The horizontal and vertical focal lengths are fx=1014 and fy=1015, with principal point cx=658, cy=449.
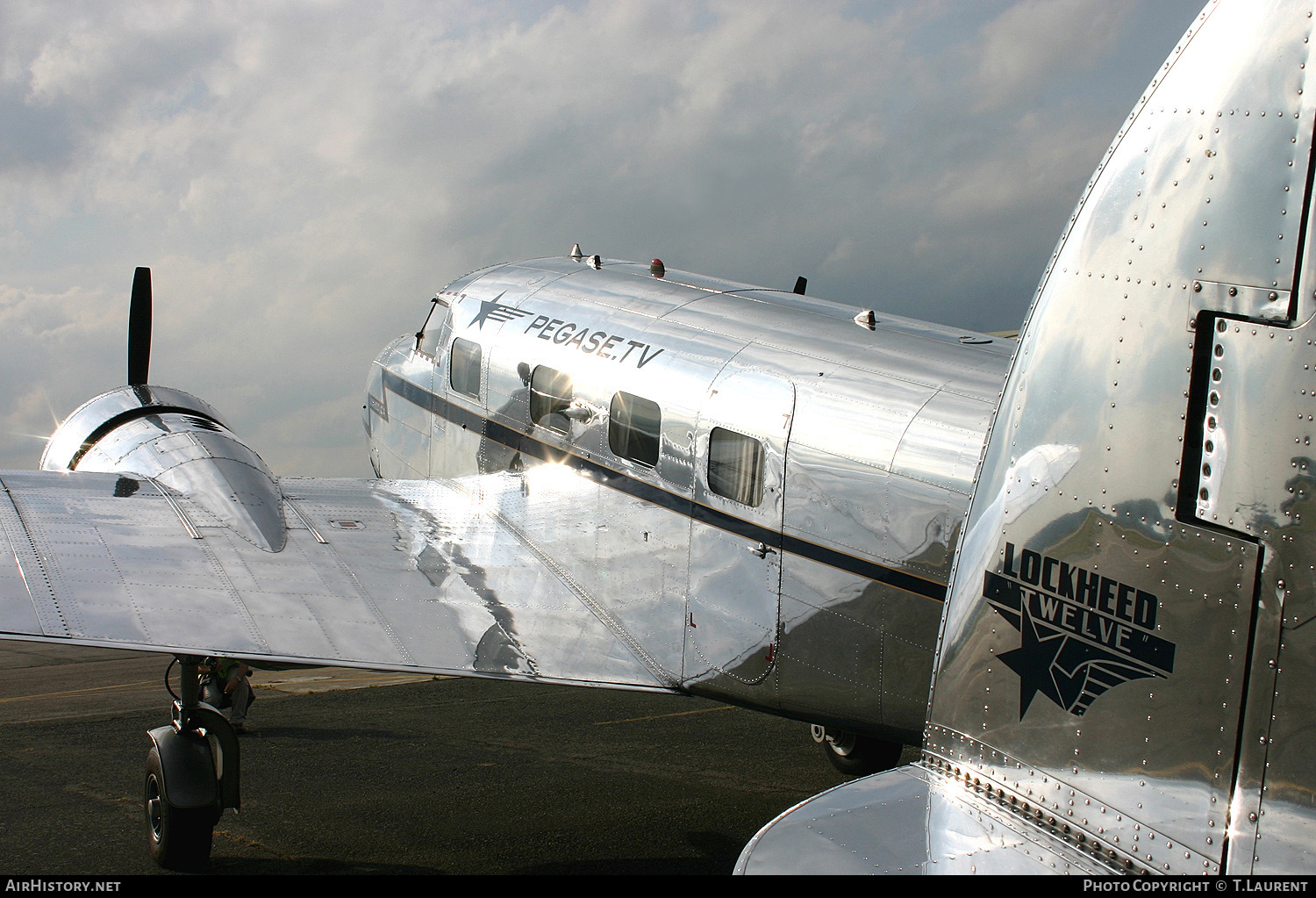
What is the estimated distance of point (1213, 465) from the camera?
2.76 m

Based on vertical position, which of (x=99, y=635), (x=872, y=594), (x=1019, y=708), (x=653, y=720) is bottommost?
(x=653, y=720)

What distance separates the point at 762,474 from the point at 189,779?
15.0ft

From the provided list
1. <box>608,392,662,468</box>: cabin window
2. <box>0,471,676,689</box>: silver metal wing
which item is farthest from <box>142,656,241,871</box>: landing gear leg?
<box>608,392,662,468</box>: cabin window

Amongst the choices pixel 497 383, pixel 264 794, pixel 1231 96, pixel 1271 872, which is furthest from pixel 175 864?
pixel 1231 96

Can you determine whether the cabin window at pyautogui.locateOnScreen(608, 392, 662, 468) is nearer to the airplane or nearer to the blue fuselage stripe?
the airplane

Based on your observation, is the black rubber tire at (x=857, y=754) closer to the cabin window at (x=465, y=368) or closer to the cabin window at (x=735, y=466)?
the cabin window at (x=735, y=466)

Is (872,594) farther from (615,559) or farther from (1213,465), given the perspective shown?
(1213,465)

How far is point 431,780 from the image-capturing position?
940 centimetres

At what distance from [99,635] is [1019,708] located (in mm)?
5235

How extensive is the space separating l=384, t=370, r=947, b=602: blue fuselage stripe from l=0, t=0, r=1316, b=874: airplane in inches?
1.2

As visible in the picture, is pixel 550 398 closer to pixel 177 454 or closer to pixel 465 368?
pixel 465 368

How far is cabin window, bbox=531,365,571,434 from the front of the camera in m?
8.33

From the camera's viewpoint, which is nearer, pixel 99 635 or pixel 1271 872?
pixel 1271 872

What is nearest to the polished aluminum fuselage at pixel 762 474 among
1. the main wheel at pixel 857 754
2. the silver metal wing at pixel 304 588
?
the silver metal wing at pixel 304 588
